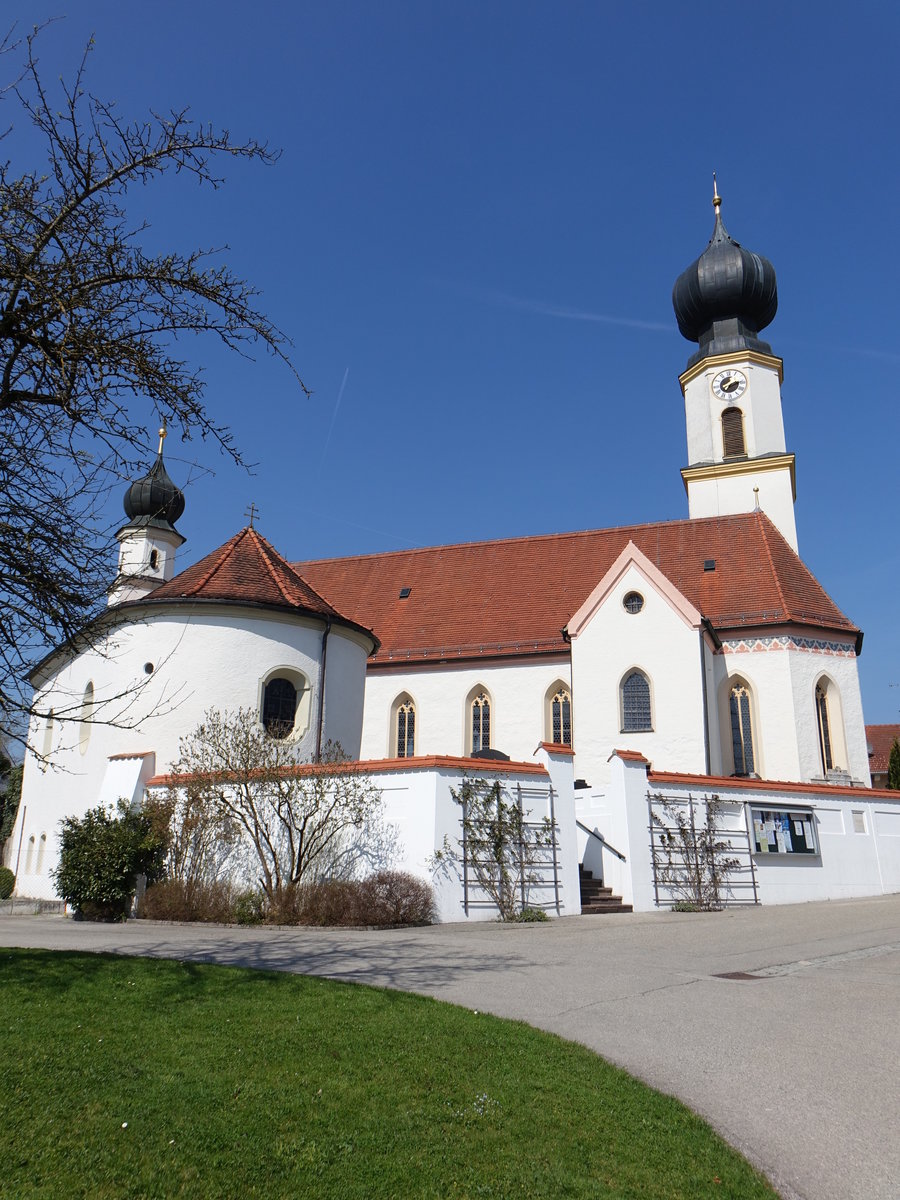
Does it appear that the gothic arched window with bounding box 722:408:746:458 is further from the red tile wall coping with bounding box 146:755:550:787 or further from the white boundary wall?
the red tile wall coping with bounding box 146:755:550:787

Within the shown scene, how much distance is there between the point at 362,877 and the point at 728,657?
49.1ft

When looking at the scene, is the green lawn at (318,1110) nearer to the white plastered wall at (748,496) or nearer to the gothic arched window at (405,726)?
the gothic arched window at (405,726)

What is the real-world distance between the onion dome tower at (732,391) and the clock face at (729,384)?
0.04 meters

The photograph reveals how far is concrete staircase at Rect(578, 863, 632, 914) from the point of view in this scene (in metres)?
17.2

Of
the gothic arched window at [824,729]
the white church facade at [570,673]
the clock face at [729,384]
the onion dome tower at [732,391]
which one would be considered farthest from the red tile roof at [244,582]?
the clock face at [729,384]

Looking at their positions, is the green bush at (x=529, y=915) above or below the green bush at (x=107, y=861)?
below

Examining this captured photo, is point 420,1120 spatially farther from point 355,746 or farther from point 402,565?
point 402,565

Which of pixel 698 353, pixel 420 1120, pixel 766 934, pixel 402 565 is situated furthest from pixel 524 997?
pixel 698 353

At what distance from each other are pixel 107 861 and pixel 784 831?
1335cm

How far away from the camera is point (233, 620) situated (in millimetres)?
21016

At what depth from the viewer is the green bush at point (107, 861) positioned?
16.7m

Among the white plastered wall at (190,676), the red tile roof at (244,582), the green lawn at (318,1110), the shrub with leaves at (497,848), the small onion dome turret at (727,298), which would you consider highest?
the small onion dome turret at (727,298)

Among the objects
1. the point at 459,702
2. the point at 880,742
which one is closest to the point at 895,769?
the point at 459,702

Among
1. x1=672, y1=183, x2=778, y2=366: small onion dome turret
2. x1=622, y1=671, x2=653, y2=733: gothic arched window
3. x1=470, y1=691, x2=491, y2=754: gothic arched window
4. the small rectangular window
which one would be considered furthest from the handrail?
x1=672, y1=183, x2=778, y2=366: small onion dome turret
